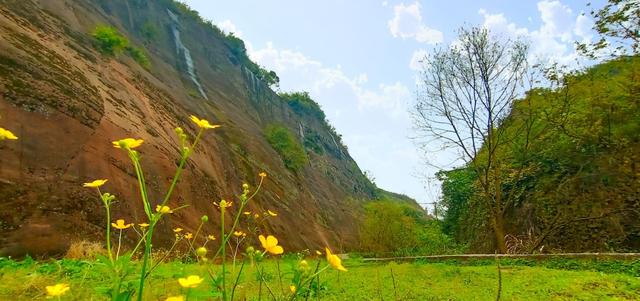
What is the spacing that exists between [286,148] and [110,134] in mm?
21094

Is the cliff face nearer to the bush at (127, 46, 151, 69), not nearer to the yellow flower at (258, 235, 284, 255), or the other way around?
the bush at (127, 46, 151, 69)

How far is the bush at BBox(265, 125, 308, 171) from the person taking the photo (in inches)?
1266

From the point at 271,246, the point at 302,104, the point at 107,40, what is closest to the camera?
the point at 271,246

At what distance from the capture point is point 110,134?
11.9 meters

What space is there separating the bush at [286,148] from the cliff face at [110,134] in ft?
3.28

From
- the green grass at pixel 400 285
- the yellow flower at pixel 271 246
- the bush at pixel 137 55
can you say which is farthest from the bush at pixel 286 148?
the yellow flower at pixel 271 246

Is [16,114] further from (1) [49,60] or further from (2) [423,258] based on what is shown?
(2) [423,258]

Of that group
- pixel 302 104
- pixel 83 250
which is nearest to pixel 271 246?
pixel 83 250

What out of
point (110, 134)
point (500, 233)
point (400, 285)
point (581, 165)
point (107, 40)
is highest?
point (107, 40)

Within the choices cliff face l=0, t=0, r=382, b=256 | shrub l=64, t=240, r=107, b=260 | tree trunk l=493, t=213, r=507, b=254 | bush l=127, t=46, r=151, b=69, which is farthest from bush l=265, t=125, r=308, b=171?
shrub l=64, t=240, r=107, b=260

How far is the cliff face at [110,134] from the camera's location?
870 centimetres

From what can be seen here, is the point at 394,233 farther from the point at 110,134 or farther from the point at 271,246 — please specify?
the point at 271,246

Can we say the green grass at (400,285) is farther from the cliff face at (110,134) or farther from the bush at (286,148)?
the bush at (286,148)

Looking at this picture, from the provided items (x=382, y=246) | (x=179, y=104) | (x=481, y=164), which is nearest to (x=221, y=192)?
(x=179, y=104)
